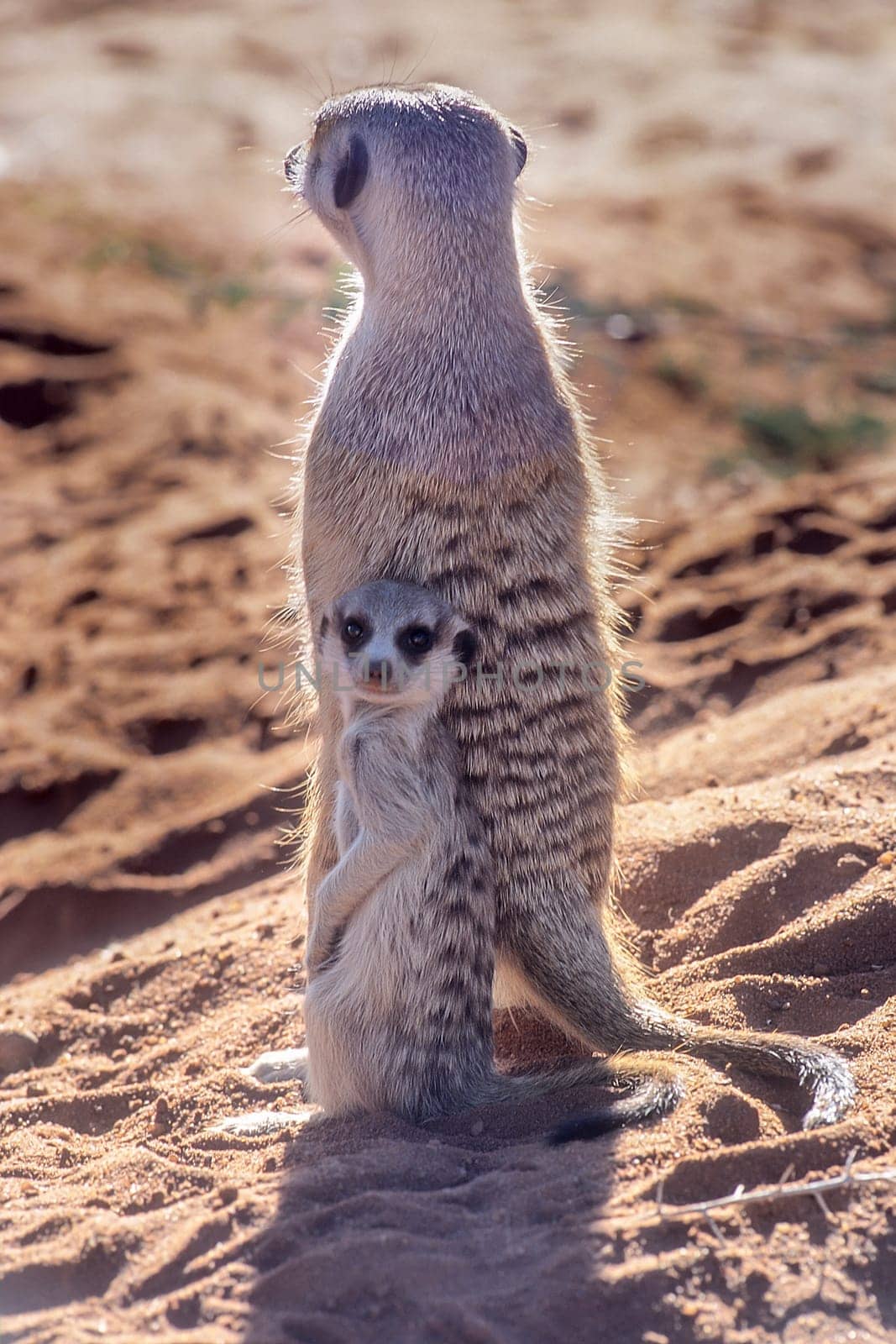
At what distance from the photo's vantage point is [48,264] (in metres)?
8.79

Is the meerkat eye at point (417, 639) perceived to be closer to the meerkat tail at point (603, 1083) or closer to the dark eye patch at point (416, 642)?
the dark eye patch at point (416, 642)

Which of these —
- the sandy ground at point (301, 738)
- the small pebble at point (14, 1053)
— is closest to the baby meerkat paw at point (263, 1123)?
the sandy ground at point (301, 738)

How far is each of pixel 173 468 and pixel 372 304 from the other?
3.75m

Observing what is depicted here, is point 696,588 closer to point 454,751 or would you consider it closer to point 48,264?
point 454,751

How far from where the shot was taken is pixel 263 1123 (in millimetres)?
3199

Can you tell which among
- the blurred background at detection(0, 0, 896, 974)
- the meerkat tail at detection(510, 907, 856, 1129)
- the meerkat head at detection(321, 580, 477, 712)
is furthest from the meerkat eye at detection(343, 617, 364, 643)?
the blurred background at detection(0, 0, 896, 974)

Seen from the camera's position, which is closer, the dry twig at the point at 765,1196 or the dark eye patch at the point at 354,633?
the dry twig at the point at 765,1196

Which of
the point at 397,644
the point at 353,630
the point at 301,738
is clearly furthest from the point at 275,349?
the point at 397,644

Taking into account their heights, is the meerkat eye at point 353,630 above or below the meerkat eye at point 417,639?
above

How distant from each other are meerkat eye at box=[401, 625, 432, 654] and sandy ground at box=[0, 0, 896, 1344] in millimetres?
997

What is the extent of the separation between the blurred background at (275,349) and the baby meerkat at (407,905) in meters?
1.54

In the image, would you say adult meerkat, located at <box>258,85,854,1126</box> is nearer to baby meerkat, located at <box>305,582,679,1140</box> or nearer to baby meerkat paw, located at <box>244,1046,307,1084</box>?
baby meerkat paw, located at <box>244,1046,307,1084</box>

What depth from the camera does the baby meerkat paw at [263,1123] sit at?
10.4ft

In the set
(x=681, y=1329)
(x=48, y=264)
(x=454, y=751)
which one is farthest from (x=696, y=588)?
(x=48, y=264)
